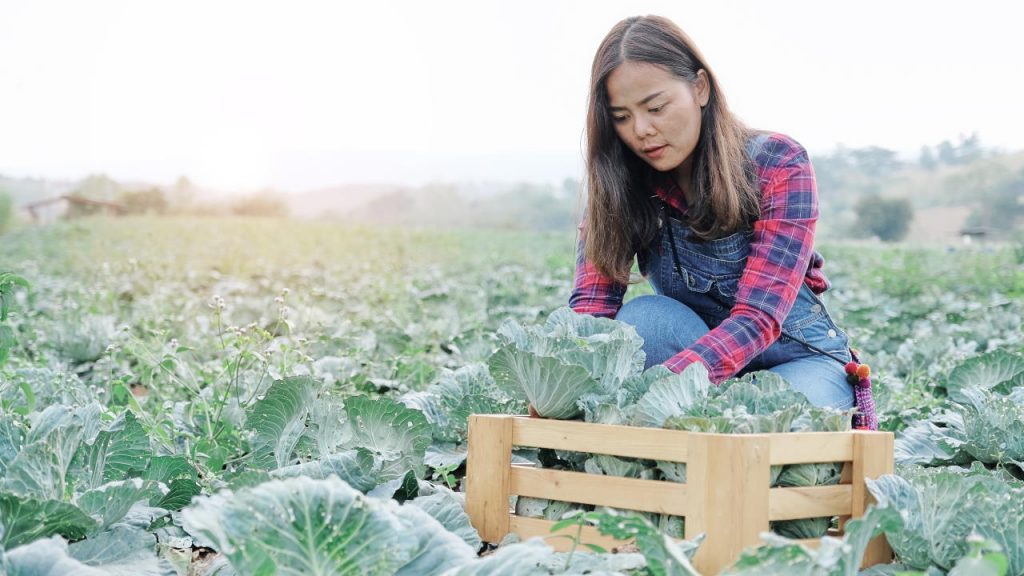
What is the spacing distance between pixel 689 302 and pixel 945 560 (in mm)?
1333

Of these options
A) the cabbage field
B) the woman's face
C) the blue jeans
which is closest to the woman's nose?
the woman's face

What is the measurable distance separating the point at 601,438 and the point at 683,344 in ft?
3.00

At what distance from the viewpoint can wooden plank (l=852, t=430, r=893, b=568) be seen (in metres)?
2.02

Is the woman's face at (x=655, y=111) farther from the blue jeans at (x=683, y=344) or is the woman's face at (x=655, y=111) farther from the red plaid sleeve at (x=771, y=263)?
the blue jeans at (x=683, y=344)

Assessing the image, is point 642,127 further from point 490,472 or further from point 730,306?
point 490,472

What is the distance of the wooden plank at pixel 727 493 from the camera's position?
178 centimetres

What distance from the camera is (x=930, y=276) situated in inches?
383

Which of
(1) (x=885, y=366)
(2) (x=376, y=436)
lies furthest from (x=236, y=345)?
(1) (x=885, y=366)

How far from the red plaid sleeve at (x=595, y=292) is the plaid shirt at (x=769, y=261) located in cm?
31

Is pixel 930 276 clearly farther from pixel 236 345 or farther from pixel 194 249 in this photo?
pixel 194 249

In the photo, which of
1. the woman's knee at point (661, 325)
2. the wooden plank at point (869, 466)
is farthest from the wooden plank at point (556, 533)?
the woman's knee at point (661, 325)

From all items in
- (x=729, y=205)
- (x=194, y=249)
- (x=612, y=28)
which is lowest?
(x=194, y=249)

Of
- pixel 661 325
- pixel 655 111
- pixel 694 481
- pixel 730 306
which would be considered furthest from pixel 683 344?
pixel 694 481

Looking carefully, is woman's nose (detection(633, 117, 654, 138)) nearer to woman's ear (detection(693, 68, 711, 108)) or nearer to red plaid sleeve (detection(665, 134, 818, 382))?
woman's ear (detection(693, 68, 711, 108))
